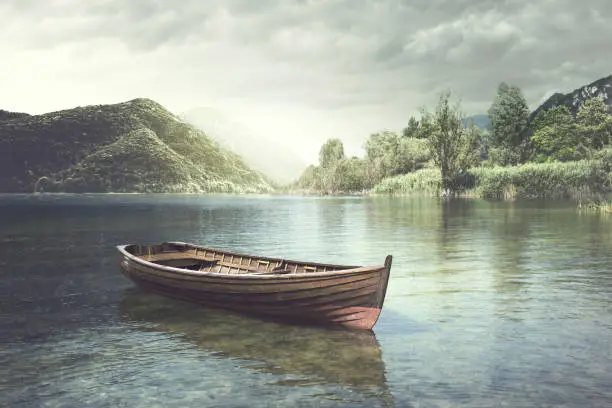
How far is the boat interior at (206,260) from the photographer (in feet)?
64.2

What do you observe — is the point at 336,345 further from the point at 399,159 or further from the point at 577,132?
the point at 399,159

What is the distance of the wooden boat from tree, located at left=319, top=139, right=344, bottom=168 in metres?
151

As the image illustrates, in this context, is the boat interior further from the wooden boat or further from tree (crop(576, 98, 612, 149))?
tree (crop(576, 98, 612, 149))

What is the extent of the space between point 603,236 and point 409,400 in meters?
31.7

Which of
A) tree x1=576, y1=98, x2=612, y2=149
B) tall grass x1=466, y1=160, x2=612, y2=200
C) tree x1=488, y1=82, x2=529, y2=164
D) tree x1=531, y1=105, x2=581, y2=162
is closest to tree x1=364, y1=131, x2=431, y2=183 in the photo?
tree x1=488, y1=82, x2=529, y2=164

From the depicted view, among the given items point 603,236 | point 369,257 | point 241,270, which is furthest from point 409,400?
point 603,236

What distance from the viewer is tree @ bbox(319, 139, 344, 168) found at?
170 metres

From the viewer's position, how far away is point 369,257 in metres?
30.4

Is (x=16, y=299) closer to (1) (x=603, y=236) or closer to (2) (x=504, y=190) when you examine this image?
(1) (x=603, y=236)

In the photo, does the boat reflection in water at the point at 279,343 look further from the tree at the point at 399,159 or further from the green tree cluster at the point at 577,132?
the tree at the point at 399,159

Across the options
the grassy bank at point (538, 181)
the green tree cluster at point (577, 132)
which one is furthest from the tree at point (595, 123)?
the grassy bank at point (538, 181)

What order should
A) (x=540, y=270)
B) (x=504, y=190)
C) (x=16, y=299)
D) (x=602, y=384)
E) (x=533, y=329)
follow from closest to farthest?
1. (x=602, y=384)
2. (x=533, y=329)
3. (x=16, y=299)
4. (x=540, y=270)
5. (x=504, y=190)

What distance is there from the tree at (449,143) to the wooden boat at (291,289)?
3280 inches

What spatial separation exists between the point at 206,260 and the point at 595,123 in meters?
101
